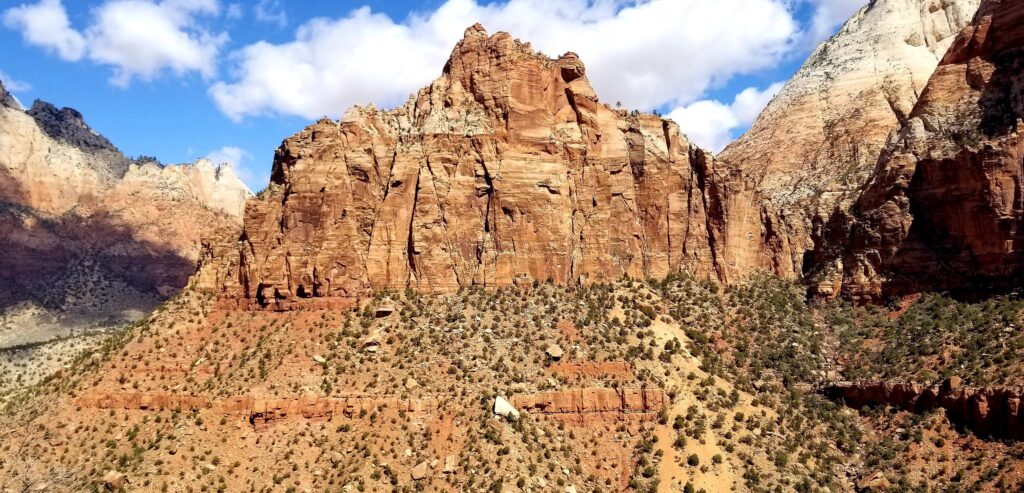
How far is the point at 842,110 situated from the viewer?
11800 cm

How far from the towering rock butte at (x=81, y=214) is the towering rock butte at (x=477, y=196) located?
9135 centimetres

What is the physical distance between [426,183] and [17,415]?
3685 centimetres

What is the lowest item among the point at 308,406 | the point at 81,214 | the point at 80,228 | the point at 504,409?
the point at 504,409

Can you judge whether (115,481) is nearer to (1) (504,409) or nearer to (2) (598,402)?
(1) (504,409)

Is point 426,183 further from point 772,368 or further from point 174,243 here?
point 174,243

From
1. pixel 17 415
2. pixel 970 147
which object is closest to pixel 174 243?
pixel 17 415

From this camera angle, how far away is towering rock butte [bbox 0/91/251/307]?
157 m

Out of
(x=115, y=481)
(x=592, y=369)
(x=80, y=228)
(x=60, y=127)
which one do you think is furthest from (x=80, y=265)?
(x=592, y=369)

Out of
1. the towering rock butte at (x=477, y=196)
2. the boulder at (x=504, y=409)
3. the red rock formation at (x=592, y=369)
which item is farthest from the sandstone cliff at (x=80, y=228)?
the red rock formation at (x=592, y=369)

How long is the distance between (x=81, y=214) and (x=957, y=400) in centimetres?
16615

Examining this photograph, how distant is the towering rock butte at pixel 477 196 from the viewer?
69938 mm

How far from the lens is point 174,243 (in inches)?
6860

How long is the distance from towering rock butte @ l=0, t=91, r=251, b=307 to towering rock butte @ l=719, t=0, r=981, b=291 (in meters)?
97.8

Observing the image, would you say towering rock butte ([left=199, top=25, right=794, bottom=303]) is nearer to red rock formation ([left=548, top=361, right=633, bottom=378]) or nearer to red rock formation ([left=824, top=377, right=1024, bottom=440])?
red rock formation ([left=548, top=361, right=633, bottom=378])
